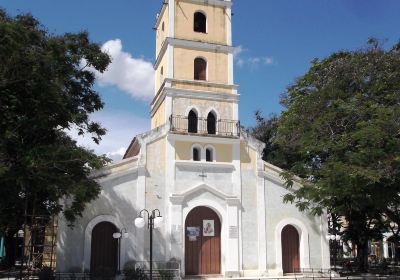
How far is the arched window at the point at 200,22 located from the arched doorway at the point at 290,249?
12.7 metres

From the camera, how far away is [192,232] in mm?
24656

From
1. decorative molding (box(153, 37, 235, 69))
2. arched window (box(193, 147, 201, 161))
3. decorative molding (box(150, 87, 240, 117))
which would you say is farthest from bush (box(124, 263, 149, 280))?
decorative molding (box(153, 37, 235, 69))

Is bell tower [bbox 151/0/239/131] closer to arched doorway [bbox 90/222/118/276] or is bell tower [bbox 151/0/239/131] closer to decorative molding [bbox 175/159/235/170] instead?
decorative molding [bbox 175/159/235/170]

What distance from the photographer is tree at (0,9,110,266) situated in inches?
640

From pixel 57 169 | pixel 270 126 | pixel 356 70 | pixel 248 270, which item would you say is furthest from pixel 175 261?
pixel 270 126

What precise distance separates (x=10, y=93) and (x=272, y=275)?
626 inches

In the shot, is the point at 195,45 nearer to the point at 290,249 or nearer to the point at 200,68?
the point at 200,68

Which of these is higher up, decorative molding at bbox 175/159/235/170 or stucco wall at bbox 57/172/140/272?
decorative molding at bbox 175/159/235/170

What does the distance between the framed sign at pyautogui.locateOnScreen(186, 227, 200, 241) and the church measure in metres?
0.05

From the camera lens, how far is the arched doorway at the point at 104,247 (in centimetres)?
2272

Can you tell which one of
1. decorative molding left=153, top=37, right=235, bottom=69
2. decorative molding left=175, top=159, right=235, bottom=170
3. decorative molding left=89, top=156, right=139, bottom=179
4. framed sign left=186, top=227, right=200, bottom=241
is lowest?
framed sign left=186, top=227, right=200, bottom=241

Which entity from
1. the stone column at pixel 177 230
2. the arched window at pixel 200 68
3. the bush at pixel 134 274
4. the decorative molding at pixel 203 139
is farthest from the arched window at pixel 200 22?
the bush at pixel 134 274

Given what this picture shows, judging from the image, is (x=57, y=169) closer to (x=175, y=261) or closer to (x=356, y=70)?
(x=175, y=261)

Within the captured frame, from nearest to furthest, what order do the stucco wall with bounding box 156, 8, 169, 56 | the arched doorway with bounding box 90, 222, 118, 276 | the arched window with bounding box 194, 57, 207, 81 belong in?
1. the arched doorway with bounding box 90, 222, 118, 276
2. the arched window with bounding box 194, 57, 207, 81
3. the stucco wall with bounding box 156, 8, 169, 56
